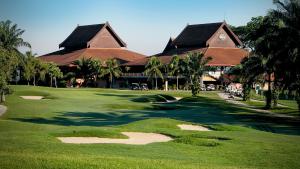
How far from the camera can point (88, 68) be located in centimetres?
8888

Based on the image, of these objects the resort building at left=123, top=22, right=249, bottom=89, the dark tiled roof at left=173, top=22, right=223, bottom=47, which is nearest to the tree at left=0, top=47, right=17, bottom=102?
the resort building at left=123, top=22, right=249, bottom=89

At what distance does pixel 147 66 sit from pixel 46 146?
219 feet

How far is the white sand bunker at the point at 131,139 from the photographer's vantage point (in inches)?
901

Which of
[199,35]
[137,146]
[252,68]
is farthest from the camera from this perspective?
[199,35]

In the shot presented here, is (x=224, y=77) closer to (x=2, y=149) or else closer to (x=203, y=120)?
(x=203, y=120)

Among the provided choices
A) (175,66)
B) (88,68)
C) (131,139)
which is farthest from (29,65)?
(131,139)

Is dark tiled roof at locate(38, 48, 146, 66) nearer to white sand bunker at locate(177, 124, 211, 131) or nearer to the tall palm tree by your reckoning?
the tall palm tree

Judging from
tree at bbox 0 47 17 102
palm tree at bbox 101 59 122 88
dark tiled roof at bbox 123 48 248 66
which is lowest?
tree at bbox 0 47 17 102

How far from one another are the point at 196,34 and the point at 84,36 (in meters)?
27.4

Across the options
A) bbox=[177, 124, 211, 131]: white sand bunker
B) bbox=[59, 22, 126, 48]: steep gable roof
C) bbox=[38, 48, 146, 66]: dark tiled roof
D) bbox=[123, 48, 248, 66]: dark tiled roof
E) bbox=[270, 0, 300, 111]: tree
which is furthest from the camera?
bbox=[59, 22, 126, 48]: steep gable roof

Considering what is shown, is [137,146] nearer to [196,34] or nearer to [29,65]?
[29,65]

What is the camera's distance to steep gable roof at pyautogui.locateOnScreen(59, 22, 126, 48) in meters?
107

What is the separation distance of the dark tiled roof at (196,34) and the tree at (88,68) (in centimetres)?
2291

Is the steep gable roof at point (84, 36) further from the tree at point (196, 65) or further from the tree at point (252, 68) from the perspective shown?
the tree at point (252, 68)
